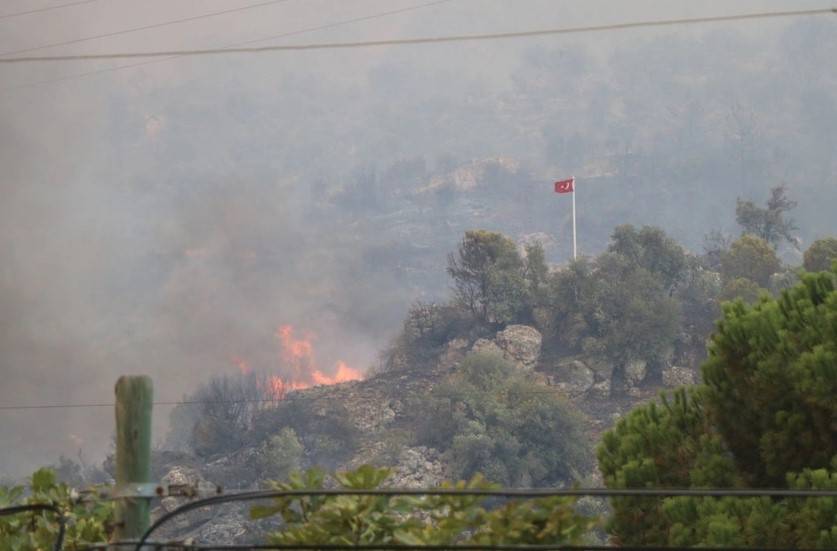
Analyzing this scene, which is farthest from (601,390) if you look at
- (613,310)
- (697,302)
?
(697,302)

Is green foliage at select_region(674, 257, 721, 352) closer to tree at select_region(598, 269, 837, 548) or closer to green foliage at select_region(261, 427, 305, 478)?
green foliage at select_region(261, 427, 305, 478)

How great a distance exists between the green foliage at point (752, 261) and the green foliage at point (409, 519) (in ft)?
373

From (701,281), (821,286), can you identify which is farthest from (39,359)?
(821,286)

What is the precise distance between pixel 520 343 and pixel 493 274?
23.6 feet

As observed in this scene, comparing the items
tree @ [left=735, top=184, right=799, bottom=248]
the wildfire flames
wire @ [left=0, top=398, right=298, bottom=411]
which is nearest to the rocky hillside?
wire @ [left=0, top=398, right=298, bottom=411]

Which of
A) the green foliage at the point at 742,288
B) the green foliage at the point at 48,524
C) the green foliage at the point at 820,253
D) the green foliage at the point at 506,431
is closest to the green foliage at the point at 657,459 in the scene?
the green foliage at the point at 48,524

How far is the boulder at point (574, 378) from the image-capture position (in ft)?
380

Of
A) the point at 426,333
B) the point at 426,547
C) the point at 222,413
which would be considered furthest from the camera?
the point at 426,333

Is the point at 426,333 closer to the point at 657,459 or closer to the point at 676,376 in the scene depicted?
the point at 676,376

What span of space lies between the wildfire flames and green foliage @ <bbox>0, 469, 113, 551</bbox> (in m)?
124

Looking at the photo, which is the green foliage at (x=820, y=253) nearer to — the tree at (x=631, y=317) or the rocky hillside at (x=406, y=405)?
the tree at (x=631, y=317)

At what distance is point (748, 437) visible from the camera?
10.7m

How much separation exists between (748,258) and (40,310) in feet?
273

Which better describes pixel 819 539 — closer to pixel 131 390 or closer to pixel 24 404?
pixel 131 390
